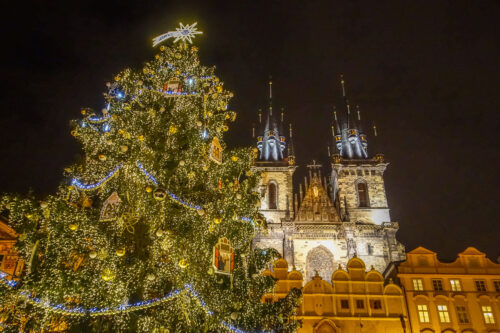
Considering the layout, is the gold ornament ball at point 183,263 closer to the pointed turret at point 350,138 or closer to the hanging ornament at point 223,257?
the hanging ornament at point 223,257

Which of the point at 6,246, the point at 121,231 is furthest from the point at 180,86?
the point at 6,246

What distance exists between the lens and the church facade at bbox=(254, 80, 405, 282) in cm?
3062

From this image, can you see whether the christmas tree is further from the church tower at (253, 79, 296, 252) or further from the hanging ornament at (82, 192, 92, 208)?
the church tower at (253, 79, 296, 252)

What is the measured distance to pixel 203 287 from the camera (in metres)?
8.05

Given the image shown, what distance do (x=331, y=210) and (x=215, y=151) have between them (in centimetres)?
2740

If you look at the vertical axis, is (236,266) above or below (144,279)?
above

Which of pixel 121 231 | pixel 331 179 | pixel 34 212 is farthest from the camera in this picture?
pixel 331 179

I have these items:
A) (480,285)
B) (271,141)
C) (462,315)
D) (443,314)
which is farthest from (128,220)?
(271,141)

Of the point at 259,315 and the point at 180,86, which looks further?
the point at 180,86

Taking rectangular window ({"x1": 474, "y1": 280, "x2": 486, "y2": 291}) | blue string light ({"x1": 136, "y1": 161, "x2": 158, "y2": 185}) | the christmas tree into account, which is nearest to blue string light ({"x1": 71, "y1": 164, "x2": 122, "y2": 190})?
the christmas tree

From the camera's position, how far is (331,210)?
34.8m

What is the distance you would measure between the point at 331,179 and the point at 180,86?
32.8m

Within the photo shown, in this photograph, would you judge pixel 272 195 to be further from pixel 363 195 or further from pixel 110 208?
pixel 110 208

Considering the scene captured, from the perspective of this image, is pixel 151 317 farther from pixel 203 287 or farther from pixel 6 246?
pixel 6 246
